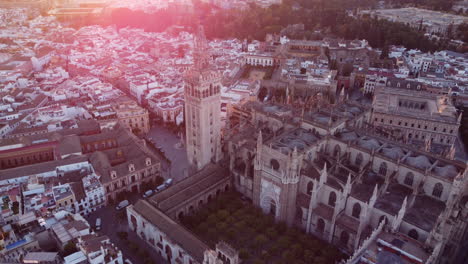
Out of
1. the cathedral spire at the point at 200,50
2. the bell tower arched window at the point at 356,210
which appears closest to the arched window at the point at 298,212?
the bell tower arched window at the point at 356,210

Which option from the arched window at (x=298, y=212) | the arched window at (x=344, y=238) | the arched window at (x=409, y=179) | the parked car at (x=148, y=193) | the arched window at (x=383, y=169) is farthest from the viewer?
the parked car at (x=148, y=193)

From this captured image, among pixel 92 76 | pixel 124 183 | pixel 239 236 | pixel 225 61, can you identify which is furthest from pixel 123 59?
pixel 239 236

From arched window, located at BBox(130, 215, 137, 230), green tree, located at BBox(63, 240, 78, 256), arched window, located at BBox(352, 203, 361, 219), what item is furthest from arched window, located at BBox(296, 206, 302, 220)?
green tree, located at BBox(63, 240, 78, 256)

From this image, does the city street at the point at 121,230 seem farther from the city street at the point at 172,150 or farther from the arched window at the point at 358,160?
the arched window at the point at 358,160

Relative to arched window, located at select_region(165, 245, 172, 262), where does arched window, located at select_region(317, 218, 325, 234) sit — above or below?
above

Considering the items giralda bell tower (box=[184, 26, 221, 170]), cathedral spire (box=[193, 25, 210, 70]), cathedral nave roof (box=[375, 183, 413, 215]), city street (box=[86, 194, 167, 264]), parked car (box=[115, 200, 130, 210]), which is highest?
cathedral spire (box=[193, 25, 210, 70])

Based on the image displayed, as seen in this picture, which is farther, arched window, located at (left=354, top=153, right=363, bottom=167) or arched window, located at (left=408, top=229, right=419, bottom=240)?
arched window, located at (left=354, top=153, right=363, bottom=167)

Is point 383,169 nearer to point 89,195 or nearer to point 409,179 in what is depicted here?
point 409,179

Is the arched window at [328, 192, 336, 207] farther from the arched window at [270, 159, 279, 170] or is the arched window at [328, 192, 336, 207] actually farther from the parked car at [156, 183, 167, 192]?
the parked car at [156, 183, 167, 192]
